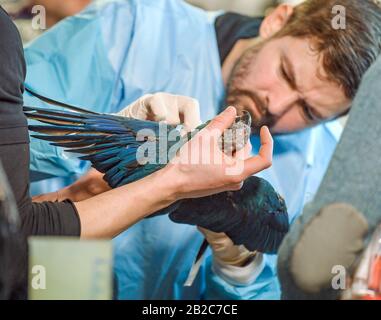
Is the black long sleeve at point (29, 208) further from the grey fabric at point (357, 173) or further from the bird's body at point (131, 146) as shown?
the grey fabric at point (357, 173)

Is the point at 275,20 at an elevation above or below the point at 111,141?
above

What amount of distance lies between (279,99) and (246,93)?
7 centimetres

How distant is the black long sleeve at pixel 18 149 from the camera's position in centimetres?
92

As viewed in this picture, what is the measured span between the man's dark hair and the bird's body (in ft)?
0.74

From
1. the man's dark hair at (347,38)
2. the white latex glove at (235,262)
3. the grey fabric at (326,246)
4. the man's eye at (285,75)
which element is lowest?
the white latex glove at (235,262)

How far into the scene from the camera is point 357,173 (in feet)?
3.65

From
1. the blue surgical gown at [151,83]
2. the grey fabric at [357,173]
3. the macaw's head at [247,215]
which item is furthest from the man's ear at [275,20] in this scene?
the macaw's head at [247,215]

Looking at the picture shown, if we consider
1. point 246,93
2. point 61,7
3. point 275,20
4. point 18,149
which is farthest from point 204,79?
point 18,149

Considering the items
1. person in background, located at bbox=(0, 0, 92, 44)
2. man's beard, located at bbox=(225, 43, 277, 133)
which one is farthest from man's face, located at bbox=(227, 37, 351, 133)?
person in background, located at bbox=(0, 0, 92, 44)

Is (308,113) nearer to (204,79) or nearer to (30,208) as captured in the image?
(204,79)

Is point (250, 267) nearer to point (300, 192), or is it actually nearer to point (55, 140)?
point (300, 192)

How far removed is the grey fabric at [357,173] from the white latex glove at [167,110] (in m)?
0.27

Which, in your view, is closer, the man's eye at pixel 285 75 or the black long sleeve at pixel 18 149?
the black long sleeve at pixel 18 149

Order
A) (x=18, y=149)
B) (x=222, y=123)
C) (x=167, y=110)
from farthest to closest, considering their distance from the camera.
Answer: (x=167, y=110) < (x=222, y=123) < (x=18, y=149)
